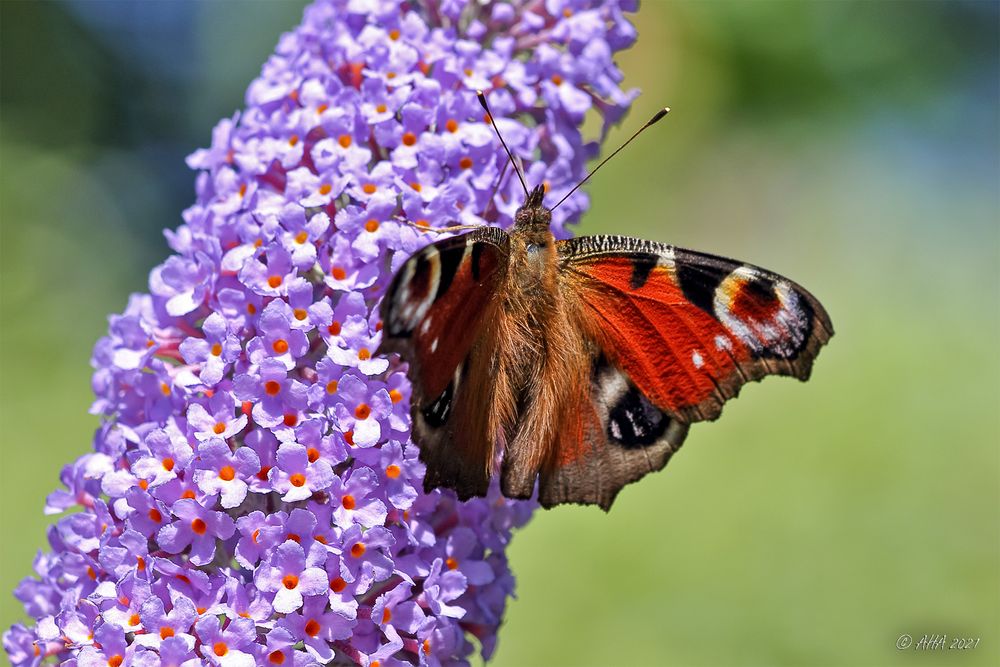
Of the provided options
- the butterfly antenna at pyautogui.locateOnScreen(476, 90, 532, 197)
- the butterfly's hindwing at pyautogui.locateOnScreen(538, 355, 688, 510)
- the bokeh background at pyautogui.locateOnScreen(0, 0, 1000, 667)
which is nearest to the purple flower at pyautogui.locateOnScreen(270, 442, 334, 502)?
the butterfly's hindwing at pyautogui.locateOnScreen(538, 355, 688, 510)

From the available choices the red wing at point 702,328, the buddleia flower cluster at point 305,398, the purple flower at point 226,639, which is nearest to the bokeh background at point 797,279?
the buddleia flower cluster at point 305,398

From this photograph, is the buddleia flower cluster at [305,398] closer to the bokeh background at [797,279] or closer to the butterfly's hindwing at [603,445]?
the butterfly's hindwing at [603,445]

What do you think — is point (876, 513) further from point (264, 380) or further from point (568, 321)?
point (264, 380)

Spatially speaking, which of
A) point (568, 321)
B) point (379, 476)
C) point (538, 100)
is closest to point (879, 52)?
point (538, 100)

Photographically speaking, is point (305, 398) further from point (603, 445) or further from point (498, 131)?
point (498, 131)

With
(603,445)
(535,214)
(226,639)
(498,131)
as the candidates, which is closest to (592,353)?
(603,445)

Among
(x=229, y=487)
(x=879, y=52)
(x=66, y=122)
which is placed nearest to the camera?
(x=229, y=487)
